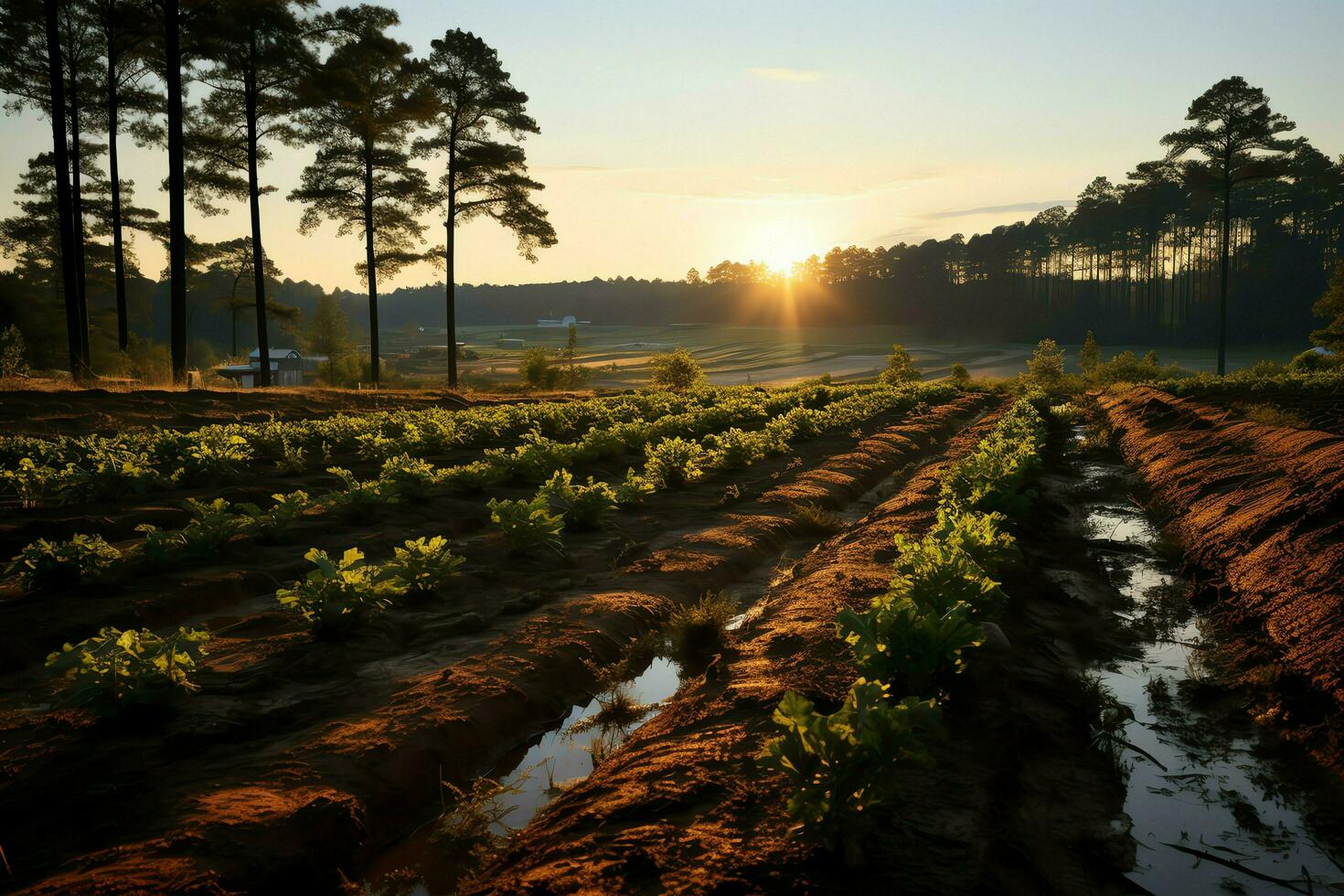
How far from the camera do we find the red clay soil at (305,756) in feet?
11.2

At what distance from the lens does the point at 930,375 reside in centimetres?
6228

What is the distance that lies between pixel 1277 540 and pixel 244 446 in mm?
13561

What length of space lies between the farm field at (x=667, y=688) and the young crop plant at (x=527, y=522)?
4cm

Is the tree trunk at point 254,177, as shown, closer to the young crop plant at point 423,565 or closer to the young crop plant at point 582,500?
the young crop plant at point 582,500

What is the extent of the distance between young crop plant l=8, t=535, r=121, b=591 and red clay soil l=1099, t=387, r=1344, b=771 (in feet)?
27.6

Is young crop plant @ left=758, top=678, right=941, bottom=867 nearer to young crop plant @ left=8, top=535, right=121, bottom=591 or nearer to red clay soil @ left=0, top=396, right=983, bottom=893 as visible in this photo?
red clay soil @ left=0, top=396, right=983, bottom=893

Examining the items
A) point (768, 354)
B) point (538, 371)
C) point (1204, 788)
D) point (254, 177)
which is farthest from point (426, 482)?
point (768, 354)

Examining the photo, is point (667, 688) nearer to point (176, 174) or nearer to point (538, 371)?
point (176, 174)

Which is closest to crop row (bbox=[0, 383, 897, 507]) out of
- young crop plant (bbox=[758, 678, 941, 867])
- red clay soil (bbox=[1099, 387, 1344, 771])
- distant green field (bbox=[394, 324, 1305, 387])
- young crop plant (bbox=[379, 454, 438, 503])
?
young crop plant (bbox=[379, 454, 438, 503])

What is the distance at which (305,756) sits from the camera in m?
4.26

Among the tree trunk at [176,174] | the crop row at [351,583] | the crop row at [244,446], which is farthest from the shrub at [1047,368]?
the tree trunk at [176,174]

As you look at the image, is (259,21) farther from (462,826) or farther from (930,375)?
(930,375)

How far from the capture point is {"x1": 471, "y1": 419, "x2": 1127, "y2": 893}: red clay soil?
3139 mm

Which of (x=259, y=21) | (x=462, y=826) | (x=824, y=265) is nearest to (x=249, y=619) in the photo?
(x=462, y=826)
